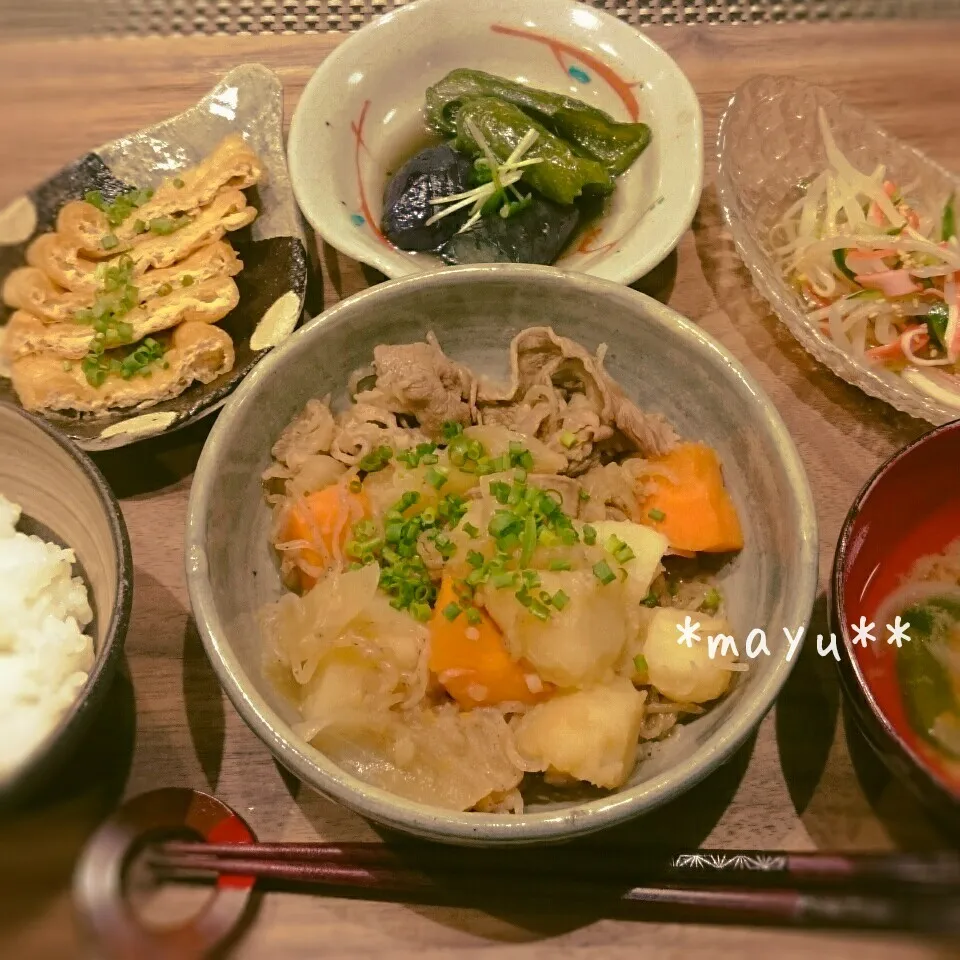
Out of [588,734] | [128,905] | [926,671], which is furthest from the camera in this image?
[926,671]

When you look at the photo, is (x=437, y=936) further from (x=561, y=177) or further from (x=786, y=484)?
(x=561, y=177)

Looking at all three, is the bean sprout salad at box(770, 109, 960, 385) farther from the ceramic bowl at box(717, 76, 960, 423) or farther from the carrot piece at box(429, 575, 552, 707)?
the carrot piece at box(429, 575, 552, 707)

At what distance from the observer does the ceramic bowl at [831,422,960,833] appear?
57.4 inches

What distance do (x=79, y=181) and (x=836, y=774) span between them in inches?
104

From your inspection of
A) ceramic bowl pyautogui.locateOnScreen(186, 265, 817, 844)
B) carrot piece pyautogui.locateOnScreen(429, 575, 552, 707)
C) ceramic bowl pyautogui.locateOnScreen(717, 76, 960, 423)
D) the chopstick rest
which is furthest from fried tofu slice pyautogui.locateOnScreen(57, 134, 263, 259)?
the chopstick rest

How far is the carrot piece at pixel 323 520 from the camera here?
5.81ft

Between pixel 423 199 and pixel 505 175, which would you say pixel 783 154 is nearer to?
pixel 505 175

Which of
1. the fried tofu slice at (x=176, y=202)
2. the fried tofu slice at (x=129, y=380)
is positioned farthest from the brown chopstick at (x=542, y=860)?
the fried tofu slice at (x=176, y=202)

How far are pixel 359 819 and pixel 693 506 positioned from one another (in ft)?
3.25

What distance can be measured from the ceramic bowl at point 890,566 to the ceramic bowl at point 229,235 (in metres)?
1.53

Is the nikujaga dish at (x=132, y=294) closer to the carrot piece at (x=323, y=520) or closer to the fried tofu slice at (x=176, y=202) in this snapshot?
the fried tofu slice at (x=176, y=202)

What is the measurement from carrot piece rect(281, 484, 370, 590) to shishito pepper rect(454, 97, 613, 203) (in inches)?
52.0

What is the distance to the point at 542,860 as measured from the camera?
155cm

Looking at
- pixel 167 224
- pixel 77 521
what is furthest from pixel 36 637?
pixel 167 224
